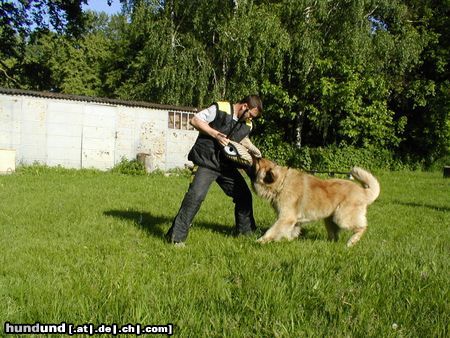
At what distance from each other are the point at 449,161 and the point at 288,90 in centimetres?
993

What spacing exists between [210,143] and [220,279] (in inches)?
89.9

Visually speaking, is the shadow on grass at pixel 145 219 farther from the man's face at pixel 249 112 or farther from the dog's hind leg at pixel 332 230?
the dog's hind leg at pixel 332 230

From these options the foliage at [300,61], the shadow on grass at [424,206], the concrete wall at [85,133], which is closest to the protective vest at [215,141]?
the shadow on grass at [424,206]

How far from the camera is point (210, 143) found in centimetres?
568

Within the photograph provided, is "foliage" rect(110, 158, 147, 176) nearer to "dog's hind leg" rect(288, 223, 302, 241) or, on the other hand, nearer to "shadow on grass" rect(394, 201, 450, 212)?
"shadow on grass" rect(394, 201, 450, 212)

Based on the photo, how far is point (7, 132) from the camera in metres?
16.8

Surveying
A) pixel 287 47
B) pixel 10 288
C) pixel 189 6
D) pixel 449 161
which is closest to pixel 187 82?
pixel 189 6

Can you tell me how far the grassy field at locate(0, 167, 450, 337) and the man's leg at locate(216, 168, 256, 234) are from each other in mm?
270

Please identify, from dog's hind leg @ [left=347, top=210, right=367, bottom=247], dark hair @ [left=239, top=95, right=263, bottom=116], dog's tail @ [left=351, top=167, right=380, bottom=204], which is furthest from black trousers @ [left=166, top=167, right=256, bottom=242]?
dog's tail @ [left=351, top=167, right=380, bottom=204]

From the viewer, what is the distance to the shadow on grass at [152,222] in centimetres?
645

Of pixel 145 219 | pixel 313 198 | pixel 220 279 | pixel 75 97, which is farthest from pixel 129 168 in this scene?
pixel 220 279

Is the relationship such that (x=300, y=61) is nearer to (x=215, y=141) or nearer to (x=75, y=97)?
(x=75, y=97)

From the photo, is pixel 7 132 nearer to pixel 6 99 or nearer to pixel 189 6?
pixel 6 99

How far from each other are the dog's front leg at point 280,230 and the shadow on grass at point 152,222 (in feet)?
3.00
